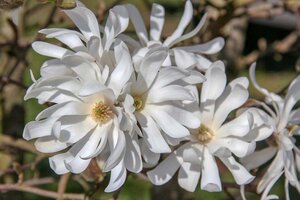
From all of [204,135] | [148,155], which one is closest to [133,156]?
→ [148,155]

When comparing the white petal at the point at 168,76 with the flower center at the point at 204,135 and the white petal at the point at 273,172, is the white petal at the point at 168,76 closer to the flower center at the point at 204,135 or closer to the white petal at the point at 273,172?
the flower center at the point at 204,135

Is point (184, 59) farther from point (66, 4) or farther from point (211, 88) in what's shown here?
point (66, 4)

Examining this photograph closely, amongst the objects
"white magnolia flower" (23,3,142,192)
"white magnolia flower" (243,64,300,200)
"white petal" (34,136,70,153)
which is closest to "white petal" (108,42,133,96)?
"white magnolia flower" (23,3,142,192)

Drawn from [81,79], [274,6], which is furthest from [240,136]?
[274,6]

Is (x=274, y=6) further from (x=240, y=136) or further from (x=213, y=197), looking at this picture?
(x=213, y=197)

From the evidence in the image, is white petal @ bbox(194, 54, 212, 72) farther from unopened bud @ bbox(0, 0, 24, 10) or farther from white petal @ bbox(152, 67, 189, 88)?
unopened bud @ bbox(0, 0, 24, 10)

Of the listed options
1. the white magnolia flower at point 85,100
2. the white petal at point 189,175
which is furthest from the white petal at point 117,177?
the white petal at point 189,175

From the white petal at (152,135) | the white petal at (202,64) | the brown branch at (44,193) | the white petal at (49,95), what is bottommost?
the brown branch at (44,193)
